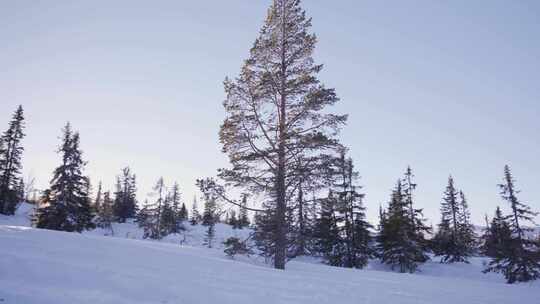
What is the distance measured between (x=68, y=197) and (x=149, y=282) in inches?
1096

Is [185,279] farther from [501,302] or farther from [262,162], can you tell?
[501,302]

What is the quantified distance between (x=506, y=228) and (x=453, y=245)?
858 centimetres

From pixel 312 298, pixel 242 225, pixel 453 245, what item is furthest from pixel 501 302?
pixel 242 225

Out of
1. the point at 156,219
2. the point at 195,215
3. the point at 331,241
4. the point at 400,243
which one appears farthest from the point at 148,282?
the point at 195,215

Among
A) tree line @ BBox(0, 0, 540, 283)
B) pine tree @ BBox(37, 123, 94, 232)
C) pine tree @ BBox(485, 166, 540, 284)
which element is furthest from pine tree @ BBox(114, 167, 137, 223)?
pine tree @ BBox(485, 166, 540, 284)

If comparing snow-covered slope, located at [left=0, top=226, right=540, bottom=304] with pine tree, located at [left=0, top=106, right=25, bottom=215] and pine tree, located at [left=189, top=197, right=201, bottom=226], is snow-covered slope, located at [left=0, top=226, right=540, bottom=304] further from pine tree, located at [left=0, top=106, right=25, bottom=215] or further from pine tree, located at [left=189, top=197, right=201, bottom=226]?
pine tree, located at [left=189, top=197, right=201, bottom=226]

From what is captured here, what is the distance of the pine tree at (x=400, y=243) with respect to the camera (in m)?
31.4

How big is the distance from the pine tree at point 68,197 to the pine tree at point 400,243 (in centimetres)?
3174

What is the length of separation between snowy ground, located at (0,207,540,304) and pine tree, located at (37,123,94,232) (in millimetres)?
21438

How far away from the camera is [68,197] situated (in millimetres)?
28984

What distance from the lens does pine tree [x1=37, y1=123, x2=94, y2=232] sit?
28.2 meters

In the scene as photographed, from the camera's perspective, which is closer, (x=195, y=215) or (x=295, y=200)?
(x=295, y=200)

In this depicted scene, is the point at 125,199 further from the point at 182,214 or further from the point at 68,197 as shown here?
the point at 68,197

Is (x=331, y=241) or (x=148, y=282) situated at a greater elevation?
(x=148, y=282)
